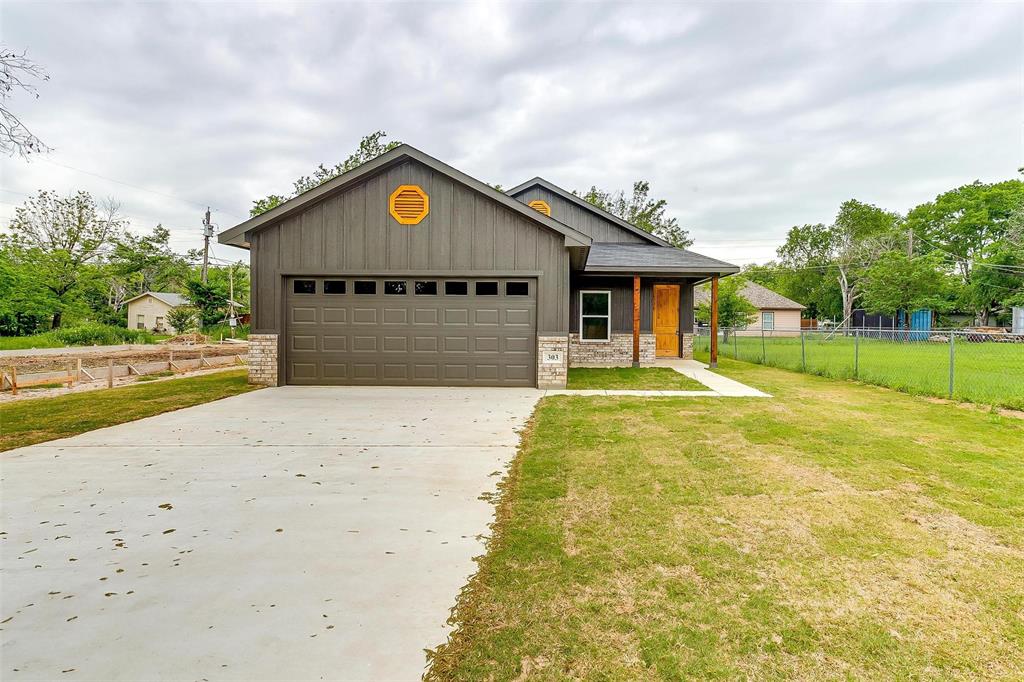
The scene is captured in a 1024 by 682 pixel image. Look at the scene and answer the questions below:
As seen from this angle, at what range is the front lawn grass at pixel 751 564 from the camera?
1.93 m

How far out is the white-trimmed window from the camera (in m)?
13.9

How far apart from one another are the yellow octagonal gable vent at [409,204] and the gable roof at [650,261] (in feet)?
15.6

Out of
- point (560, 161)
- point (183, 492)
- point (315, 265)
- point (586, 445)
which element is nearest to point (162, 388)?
point (315, 265)

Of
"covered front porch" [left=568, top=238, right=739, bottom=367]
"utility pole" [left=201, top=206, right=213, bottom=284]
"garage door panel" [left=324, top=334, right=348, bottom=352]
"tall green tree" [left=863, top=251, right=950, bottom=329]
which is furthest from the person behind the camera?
"utility pole" [left=201, top=206, right=213, bottom=284]

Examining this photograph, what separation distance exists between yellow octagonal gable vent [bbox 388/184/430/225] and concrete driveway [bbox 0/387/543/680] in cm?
560

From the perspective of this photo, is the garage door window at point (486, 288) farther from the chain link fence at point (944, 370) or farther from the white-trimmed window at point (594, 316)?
the chain link fence at point (944, 370)

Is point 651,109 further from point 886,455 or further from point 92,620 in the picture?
point 92,620

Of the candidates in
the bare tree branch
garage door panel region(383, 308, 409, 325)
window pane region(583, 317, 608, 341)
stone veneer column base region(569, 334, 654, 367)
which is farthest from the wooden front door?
the bare tree branch

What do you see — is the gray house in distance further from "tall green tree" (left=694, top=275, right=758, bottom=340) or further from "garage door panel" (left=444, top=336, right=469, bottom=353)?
"tall green tree" (left=694, top=275, right=758, bottom=340)

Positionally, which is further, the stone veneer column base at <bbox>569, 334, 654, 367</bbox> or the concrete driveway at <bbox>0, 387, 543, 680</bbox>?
the stone veneer column base at <bbox>569, 334, 654, 367</bbox>

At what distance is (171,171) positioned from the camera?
23.8 metres

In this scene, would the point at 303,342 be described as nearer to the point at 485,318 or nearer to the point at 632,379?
the point at 485,318

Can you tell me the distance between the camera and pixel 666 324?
50.5 ft

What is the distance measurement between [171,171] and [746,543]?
98.1 ft
